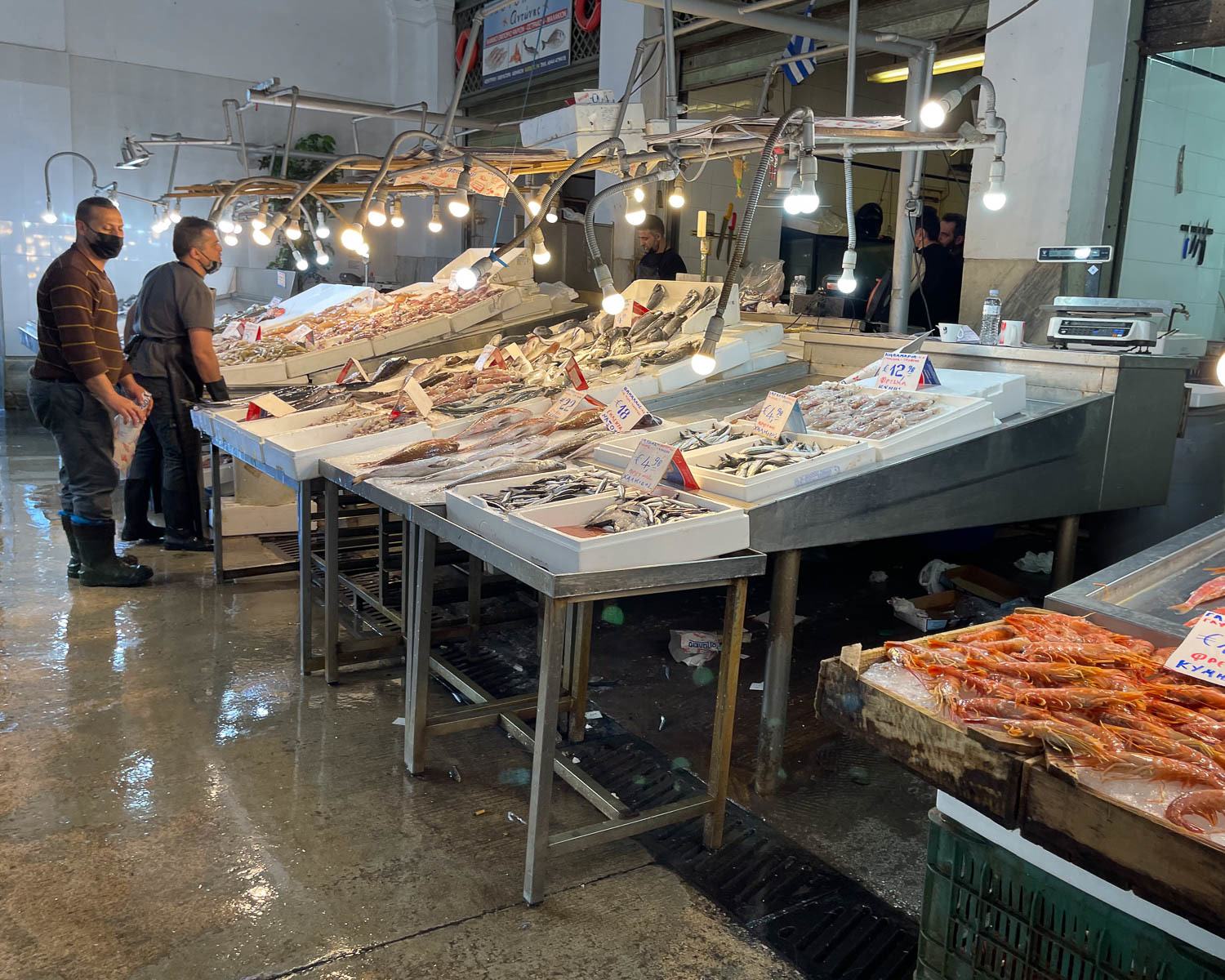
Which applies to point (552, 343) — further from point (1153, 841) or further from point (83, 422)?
point (1153, 841)

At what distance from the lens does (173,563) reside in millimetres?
6148

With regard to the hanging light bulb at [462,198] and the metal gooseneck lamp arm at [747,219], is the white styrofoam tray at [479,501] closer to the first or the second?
the metal gooseneck lamp arm at [747,219]

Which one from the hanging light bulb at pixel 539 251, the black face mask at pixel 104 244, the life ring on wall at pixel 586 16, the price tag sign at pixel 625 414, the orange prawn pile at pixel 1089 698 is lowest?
the orange prawn pile at pixel 1089 698

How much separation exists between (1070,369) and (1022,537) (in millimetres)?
2611

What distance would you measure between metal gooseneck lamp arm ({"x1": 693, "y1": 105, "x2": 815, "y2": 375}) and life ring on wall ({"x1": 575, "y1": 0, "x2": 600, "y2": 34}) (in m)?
8.25

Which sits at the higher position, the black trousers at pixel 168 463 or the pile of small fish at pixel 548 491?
the pile of small fish at pixel 548 491

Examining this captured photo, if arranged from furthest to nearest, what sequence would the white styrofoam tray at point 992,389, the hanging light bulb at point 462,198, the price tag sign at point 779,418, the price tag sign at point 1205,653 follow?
the hanging light bulb at point 462,198, the white styrofoam tray at point 992,389, the price tag sign at point 779,418, the price tag sign at point 1205,653

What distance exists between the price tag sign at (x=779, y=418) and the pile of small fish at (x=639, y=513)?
81 centimetres

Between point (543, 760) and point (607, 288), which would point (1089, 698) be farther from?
point (607, 288)

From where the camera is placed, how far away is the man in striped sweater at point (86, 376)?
5043 mm

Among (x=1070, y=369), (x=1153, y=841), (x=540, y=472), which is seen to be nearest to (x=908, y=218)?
(x=1070, y=369)

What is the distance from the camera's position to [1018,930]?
1895mm

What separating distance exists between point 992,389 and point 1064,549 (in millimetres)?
928

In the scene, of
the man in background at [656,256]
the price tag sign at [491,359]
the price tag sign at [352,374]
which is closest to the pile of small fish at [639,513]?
the price tag sign at [491,359]
